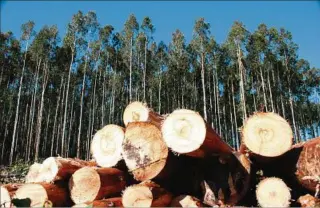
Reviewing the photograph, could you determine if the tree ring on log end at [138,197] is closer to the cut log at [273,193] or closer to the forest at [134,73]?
the cut log at [273,193]

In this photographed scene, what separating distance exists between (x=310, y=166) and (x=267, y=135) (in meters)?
0.92

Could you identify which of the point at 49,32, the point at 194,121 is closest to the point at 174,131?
the point at 194,121

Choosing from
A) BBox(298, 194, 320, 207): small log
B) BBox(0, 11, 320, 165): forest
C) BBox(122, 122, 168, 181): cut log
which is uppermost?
BBox(0, 11, 320, 165): forest

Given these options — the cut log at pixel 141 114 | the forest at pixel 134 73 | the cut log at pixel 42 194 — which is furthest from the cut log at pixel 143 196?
the forest at pixel 134 73

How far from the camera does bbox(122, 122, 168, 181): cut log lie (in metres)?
4.88

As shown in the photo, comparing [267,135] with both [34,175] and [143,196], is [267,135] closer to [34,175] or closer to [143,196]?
[143,196]

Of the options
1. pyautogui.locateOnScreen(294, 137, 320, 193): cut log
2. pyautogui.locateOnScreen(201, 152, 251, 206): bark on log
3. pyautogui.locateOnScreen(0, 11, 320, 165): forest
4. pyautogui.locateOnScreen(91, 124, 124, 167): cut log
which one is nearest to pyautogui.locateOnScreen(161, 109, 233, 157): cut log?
pyautogui.locateOnScreen(201, 152, 251, 206): bark on log

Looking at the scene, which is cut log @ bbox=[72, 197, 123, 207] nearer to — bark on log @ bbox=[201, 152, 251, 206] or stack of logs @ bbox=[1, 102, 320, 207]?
stack of logs @ bbox=[1, 102, 320, 207]

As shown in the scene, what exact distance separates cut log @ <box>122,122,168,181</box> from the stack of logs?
0.05 ft

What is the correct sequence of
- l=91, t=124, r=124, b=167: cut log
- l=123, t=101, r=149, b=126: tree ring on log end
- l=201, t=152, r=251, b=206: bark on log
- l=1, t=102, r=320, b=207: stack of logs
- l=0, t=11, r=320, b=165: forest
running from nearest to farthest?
l=1, t=102, r=320, b=207: stack of logs < l=201, t=152, r=251, b=206: bark on log < l=91, t=124, r=124, b=167: cut log < l=123, t=101, r=149, b=126: tree ring on log end < l=0, t=11, r=320, b=165: forest

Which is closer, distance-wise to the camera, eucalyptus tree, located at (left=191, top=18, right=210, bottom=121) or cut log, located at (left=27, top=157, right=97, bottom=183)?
cut log, located at (left=27, top=157, right=97, bottom=183)

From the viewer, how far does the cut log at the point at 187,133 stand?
468cm

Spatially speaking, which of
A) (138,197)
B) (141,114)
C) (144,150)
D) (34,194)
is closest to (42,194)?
(34,194)

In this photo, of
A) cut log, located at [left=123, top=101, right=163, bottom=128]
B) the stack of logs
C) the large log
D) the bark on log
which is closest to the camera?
the stack of logs
